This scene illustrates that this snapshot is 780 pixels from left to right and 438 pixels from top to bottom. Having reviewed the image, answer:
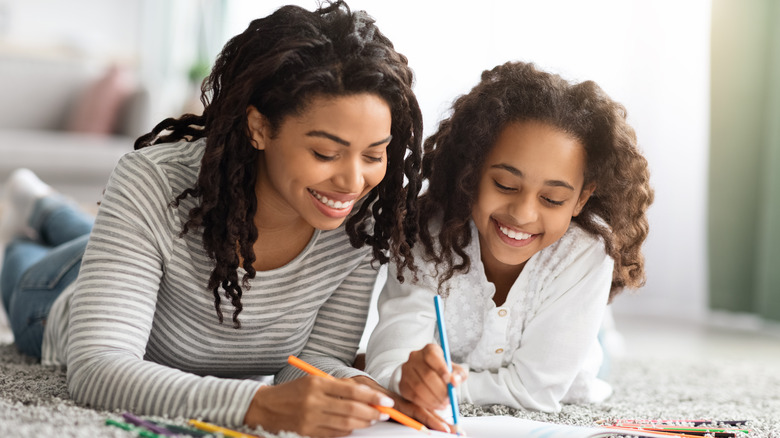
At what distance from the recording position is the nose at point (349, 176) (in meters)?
1.06

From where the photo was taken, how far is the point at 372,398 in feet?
3.00

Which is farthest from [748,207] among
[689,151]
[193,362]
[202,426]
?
[202,426]

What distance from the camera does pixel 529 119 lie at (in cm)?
127

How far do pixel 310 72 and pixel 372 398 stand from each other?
0.42 meters

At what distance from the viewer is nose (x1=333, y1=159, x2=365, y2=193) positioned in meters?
1.06

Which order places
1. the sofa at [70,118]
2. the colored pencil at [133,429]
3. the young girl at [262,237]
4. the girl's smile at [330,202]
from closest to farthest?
the colored pencil at [133,429] → the young girl at [262,237] → the girl's smile at [330,202] → the sofa at [70,118]

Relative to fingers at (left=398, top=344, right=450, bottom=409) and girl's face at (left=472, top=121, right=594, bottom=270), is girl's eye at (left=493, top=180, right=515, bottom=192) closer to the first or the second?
girl's face at (left=472, top=121, right=594, bottom=270)

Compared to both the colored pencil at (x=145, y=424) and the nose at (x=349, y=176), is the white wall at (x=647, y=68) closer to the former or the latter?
the nose at (x=349, y=176)

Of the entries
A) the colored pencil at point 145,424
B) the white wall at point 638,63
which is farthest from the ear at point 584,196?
the white wall at point 638,63

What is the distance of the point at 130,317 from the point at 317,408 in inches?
11.8

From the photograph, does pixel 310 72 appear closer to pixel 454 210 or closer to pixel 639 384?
pixel 454 210

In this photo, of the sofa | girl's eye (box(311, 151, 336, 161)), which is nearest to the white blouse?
girl's eye (box(311, 151, 336, 161))

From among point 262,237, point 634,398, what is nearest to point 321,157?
point 262,237

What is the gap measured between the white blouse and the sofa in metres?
2.56
